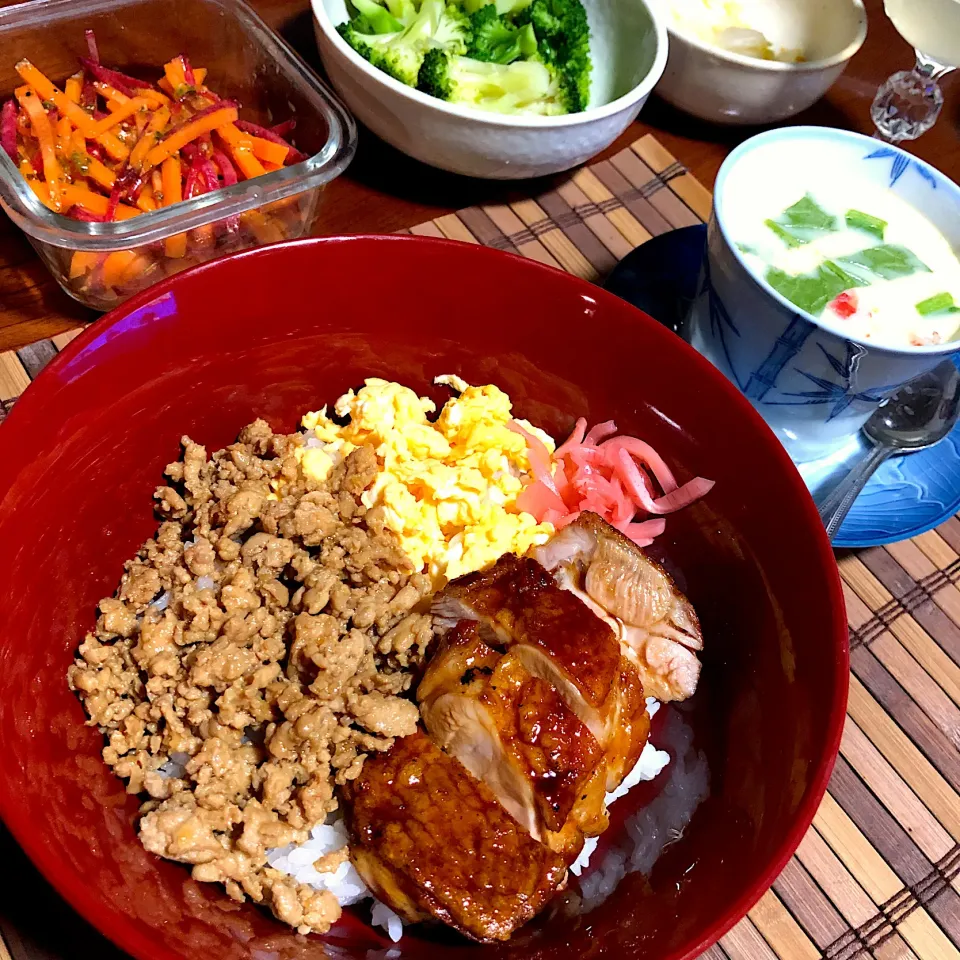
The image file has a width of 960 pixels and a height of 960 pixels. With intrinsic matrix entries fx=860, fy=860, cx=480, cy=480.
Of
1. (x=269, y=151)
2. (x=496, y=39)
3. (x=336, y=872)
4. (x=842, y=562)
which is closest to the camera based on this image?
(x=336, y=872)

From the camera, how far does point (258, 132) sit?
2.28 metres

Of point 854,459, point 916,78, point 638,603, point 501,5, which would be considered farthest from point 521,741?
point 916,78

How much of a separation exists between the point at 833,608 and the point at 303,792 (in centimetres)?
88

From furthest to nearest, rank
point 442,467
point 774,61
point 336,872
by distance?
point 774,61, point 442,467, point 336,872

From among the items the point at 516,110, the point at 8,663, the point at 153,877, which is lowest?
the point at 153,877

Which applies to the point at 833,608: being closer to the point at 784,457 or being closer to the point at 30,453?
the point at 784,457

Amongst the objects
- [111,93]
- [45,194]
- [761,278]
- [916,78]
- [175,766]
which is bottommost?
[175,766]

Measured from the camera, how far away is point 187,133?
2.15 metres

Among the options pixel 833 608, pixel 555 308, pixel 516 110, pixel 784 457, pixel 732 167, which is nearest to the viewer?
pixel 833 608

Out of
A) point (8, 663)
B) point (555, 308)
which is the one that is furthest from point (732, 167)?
point (8, 663)

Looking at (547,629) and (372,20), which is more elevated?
(372,20)

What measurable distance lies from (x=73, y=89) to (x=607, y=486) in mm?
1706

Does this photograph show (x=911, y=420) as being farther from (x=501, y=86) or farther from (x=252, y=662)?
(x=252, y=662)

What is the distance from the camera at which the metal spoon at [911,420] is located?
2.00m
